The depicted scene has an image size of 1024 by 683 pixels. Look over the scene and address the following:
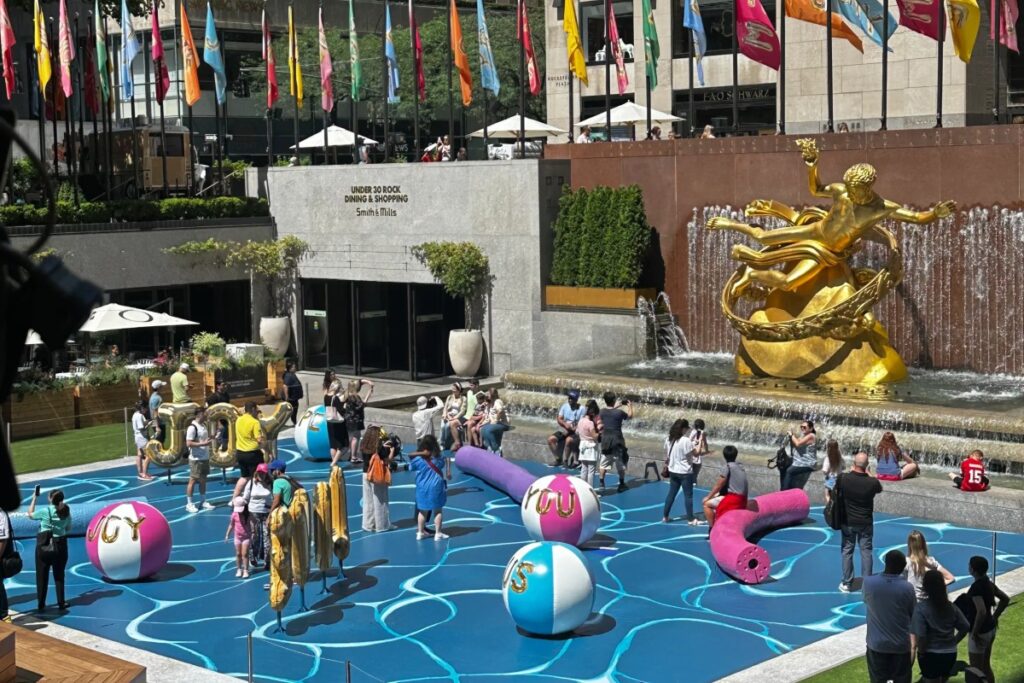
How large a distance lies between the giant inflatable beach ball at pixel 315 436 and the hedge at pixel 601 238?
8469 millimetres

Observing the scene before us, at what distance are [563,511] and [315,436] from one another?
847cm

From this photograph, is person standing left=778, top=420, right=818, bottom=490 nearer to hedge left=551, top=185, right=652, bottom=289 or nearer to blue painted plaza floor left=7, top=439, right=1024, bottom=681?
blue painted plaza floor left=7, top=439, right=1024, bottom=681

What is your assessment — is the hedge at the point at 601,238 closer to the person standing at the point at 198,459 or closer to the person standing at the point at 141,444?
the person standing at the point at 141,444

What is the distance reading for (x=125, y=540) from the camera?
17391mm

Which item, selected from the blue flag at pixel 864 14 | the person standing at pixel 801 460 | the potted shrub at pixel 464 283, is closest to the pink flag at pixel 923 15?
the blue flag at pixel 864 14

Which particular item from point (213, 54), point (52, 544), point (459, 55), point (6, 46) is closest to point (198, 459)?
point (52, 544)

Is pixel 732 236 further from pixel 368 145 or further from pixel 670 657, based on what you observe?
pixel 368 145

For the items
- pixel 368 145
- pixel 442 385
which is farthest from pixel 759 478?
pixel 368 145

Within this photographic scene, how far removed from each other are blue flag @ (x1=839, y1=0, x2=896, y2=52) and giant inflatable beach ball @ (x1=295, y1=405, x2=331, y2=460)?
13.1m

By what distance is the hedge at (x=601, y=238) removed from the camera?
31812 mm

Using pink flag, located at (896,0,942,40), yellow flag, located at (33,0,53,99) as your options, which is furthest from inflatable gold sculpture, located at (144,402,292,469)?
yellow flag, located at (33,0,53,99)

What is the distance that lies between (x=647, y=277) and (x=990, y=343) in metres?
7.90

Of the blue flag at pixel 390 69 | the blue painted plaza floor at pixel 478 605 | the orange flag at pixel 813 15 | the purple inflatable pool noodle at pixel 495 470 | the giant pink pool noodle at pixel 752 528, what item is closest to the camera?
the blue painted plaza floor at pixel 478 605

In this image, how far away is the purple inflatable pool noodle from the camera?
21.8 metres
